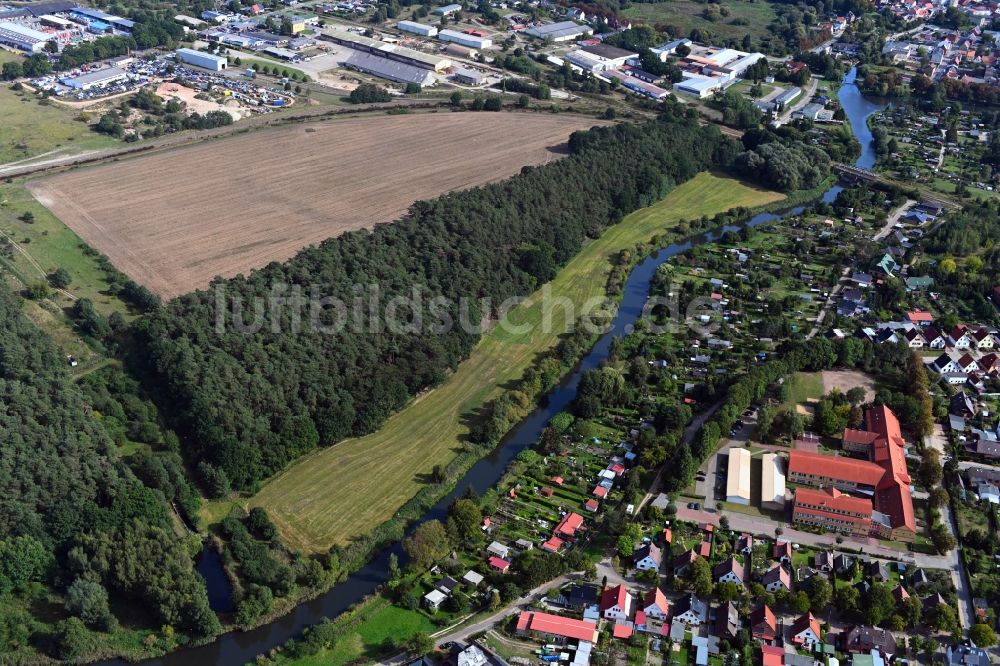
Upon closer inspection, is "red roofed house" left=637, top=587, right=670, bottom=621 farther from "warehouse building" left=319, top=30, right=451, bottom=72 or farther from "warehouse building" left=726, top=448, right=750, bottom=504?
"warehouse building" left=319, top=30, right=451, bottom=72

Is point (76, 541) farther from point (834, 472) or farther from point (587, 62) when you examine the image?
point (587, 62)

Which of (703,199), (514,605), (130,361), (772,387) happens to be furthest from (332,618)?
(703,199)

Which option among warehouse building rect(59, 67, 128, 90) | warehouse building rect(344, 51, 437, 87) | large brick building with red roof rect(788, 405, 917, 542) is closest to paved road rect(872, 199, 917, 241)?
large brick building with red roof rect(788, 405, 917, 542)

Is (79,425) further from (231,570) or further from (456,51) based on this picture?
(456,51)

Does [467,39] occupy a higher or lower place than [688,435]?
higher

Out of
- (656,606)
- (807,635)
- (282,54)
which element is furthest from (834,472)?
(282,54)

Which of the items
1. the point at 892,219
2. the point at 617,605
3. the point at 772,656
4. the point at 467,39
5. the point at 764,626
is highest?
the point at 467,39
